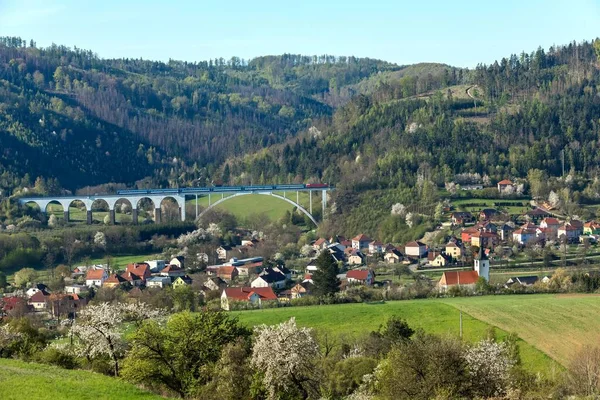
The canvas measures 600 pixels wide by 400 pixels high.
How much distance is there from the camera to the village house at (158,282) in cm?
5419

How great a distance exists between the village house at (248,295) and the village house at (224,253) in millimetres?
17086

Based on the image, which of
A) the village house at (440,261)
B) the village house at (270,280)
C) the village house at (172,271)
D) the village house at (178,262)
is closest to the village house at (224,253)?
the village house at (178,262)

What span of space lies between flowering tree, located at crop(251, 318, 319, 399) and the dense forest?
50987mm

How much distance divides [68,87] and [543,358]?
12140 centimetres

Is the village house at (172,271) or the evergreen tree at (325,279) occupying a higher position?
the evergreen tree at (325,279)

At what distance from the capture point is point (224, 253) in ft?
225

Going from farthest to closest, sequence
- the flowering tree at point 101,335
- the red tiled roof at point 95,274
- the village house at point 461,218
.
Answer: the village house at point 461,218 < the red tiled roof at point 95,274 < the flowering tree at point 101,335

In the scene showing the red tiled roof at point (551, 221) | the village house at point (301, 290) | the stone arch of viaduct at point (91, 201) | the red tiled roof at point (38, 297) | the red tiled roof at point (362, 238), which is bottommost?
the village house at point (301, 290)

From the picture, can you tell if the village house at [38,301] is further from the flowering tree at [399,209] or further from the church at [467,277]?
the flowering tree at [399,209]

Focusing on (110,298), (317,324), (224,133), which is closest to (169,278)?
(110,298)

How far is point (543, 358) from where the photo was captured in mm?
32406

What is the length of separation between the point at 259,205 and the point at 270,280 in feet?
107

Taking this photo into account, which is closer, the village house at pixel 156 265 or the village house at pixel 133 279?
the village house at pixel 133 279

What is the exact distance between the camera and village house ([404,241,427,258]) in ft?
211
